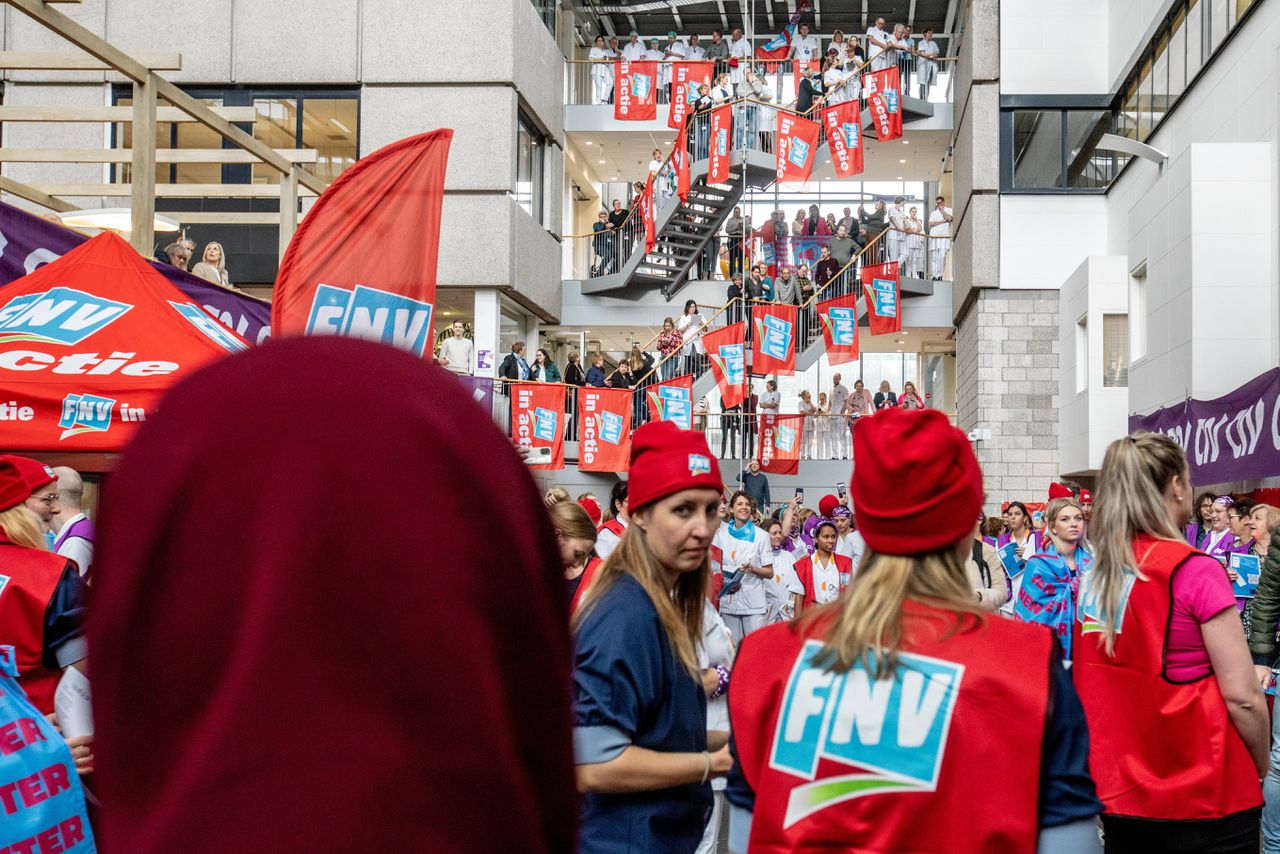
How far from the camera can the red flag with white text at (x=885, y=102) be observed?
28.7 metres

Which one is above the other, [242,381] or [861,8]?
[861,8]

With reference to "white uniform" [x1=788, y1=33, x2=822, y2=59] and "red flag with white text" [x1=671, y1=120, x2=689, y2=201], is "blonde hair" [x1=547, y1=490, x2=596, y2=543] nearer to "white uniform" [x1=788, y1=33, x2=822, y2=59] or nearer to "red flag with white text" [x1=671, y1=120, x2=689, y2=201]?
"red flag with white text" [x1=671, y1=120, x2=689, y2=201]

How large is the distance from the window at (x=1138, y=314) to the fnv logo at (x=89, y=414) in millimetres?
16806

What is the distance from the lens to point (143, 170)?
27.1ft

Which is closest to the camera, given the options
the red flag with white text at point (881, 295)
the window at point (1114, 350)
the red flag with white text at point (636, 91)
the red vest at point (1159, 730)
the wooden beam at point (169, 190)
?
the red vest at point (1159, 730)

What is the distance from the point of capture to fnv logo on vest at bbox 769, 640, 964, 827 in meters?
2.26

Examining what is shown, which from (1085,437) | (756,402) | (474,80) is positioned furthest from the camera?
(756,402)

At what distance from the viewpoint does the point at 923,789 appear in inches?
88.7

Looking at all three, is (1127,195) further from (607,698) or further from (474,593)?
(474,593)

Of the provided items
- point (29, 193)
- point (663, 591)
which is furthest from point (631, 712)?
point (29, 193)

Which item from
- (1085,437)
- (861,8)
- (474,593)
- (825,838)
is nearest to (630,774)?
(825,838)

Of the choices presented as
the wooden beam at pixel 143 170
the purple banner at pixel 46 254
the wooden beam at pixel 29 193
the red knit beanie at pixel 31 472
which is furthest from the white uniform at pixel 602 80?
the red knit beanie at pixel 31 472

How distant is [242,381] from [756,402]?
2655 centimetres

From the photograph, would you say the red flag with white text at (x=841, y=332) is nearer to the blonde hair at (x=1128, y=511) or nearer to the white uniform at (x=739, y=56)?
the white uniform at (x=739, y=56)
